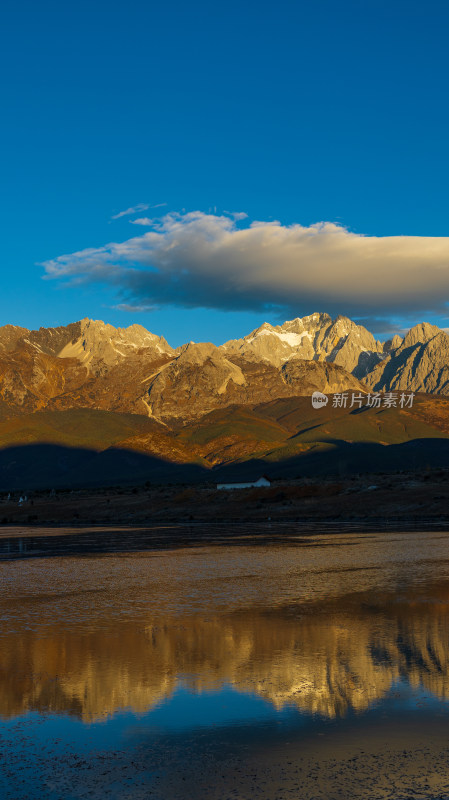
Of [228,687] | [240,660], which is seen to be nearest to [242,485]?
[240,660]

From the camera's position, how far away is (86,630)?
92.0ft

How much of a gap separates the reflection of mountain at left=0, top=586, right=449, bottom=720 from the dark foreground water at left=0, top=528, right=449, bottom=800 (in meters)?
0.07

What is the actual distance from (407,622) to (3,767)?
1703cm

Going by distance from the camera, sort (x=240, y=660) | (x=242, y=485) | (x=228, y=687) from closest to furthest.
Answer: (x=228, y=687)
(x=240, y=660)
(x=242, y=485)

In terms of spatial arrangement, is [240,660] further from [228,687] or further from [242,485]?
[242,485]

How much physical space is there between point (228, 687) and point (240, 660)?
2995mm

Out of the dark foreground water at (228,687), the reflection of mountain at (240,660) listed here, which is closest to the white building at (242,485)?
the dark foreground water at (228,687)

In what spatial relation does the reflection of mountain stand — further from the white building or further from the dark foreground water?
the white building

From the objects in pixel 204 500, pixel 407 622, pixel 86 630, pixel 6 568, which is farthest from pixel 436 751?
pixel 204 500

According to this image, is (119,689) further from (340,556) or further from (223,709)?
(340,556)

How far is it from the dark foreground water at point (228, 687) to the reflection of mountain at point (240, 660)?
7 centimetres

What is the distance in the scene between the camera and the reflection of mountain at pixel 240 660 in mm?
18500

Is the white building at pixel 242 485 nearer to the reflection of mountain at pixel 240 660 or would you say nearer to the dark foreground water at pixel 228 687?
the dark foreground water at pixel 228 687

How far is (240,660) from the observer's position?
879 inches
